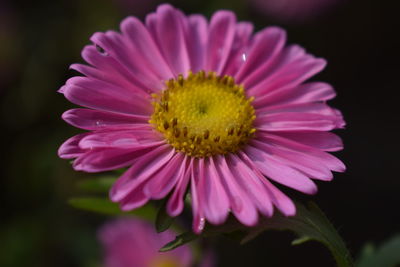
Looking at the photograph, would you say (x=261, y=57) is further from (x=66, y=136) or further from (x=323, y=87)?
(x=66, y=136)

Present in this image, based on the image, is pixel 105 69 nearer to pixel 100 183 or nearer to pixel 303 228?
pixel 100 183

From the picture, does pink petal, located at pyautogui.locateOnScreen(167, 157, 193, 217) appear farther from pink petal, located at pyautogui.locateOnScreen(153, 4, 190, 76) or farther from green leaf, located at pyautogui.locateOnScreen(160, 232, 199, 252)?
pink petal, located at pyautogui.locateOnScreen(153, 4, 190, 76)

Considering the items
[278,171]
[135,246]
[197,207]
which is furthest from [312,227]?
[135,246]

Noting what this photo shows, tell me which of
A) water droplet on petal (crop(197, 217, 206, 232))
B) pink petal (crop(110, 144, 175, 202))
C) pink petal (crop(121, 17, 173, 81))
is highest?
pink petal (crop(121, 17, 173, 81))

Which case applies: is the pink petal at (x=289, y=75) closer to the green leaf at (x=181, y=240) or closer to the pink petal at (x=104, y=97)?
the pink petal at (x=104, y=97)

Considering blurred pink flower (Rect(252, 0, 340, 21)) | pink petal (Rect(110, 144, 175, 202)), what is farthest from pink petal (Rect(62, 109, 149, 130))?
blurred pink flower (Rect(252, 0, 340, 21))
